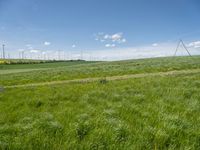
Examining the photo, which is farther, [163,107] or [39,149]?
[163,107]

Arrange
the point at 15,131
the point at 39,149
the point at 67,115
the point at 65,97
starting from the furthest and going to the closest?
the point at 65,97
the point at 67,115
the point at 15,131
the point at 39,149

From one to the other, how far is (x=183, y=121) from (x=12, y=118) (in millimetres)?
5352

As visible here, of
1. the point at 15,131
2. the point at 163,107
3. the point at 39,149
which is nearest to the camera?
the point at 39,149

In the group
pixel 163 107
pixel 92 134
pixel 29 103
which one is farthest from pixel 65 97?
pixel 92 134

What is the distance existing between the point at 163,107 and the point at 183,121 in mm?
1819

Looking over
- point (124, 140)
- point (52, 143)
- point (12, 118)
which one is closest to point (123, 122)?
point (124, 140)

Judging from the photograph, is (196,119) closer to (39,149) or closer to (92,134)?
(92,134)

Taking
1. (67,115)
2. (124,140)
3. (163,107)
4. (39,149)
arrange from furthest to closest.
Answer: (163,107), (67,115), (124,140), (39,149)

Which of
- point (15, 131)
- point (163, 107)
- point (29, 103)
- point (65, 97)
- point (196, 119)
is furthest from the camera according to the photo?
point (65, 97)

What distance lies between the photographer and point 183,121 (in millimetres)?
6492

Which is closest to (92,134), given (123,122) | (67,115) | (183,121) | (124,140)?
(124,140)

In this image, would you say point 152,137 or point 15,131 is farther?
point 15,131

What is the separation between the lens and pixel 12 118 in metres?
7.77

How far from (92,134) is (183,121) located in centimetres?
263
